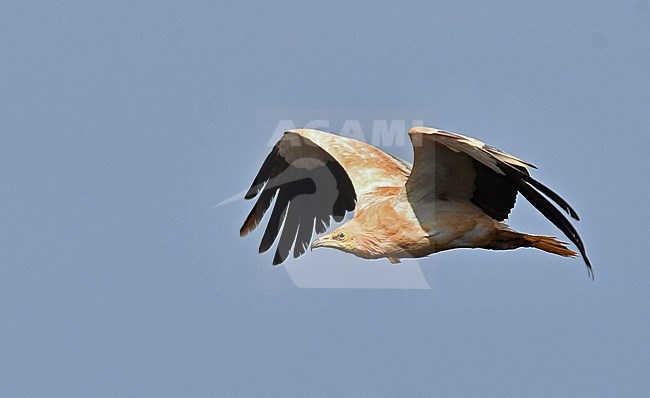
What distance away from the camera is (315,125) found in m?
13.4

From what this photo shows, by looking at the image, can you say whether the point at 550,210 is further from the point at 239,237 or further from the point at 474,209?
the point at 239,237

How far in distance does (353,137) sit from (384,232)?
189 cm

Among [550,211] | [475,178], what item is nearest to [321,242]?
[475,178]

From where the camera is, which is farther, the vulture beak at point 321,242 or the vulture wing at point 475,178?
the vulture beak at point 321,242

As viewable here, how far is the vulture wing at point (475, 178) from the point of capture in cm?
1045

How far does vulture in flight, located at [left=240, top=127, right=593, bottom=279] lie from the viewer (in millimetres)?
10719

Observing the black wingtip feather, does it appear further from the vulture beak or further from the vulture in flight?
the vulture beak

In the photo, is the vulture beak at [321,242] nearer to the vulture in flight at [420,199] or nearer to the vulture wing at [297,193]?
the vulture in flight at [420,199]

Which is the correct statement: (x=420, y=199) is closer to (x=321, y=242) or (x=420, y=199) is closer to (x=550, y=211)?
(x=321, y=242)

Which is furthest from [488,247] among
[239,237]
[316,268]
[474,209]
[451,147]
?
[239,237]

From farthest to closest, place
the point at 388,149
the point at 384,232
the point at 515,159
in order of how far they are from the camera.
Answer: the point at 388,149, the point at 384,232, the point at 515,159

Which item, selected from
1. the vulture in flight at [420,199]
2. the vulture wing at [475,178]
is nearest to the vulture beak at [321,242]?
the vulture in flight at [420,199]

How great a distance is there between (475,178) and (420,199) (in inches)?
19.9

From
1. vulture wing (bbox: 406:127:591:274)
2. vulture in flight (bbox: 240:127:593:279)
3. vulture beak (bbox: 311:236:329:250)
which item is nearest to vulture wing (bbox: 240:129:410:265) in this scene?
vulture in flight (bbox: 240:127:593:279)
